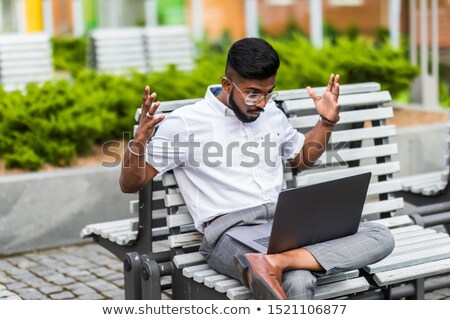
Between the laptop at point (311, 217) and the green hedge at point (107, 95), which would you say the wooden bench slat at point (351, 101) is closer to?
the laptop at point (311, 217)

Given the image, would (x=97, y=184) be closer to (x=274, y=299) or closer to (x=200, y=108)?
(x=200, y=108)

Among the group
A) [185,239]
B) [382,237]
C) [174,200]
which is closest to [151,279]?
[185,239]

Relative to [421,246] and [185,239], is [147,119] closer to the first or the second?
[185,239]

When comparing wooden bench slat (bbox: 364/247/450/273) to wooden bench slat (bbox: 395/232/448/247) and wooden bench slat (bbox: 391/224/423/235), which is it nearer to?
wooden bench slat (bbox: 395/232/448/247)

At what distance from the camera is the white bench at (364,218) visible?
4.37 m

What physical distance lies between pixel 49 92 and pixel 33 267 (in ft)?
7.42

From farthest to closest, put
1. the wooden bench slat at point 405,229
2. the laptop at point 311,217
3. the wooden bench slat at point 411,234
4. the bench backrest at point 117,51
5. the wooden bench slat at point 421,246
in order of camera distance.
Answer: the bench backrest at point 117,51 < the wooden bench slat at point 405,229 < the wooden bench slat at point 411,234 < the wooden bench slat at point 421,246 < the laptop at point 311,217

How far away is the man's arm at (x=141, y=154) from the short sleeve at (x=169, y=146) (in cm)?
4

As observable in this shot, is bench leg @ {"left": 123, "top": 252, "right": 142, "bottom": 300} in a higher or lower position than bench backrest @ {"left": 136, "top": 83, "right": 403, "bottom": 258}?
lower

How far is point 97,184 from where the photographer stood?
702 centimetres

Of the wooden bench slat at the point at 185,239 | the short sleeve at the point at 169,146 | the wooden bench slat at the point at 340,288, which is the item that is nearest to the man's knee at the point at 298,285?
the wooden bench slat at the point at 340,288

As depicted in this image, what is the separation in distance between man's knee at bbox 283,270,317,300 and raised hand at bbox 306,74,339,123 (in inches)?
38.0

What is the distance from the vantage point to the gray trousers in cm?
404

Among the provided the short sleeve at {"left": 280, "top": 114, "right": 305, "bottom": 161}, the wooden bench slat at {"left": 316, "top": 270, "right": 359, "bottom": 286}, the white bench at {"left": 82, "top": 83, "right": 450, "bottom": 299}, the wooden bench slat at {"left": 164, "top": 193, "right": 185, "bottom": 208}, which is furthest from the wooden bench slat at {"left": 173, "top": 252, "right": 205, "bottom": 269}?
the short sleeve at {"left": 280, "top": 114, "right": 305, "bottom": 161}
